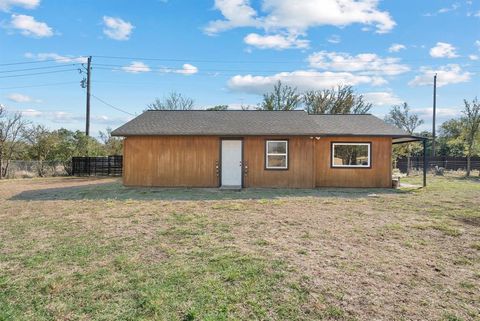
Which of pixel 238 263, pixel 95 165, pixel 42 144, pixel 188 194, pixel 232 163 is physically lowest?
pixel 238 263

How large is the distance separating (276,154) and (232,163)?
69.5 inches

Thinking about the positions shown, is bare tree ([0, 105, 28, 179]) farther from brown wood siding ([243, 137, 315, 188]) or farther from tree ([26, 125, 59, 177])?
brown wood siding ([243, 137, 315, 188])

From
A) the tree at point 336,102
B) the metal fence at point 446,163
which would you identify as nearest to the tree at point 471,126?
the metal fence at point 446,163

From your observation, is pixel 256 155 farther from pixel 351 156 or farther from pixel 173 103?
pixel 173 103

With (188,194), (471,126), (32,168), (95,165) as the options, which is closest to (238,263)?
(188,194)

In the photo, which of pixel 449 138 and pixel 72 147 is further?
pixel 449 138

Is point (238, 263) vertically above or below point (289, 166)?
below

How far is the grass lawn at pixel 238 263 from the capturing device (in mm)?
3037

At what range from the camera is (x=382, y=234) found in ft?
18.8

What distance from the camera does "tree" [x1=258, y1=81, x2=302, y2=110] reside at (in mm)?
29672

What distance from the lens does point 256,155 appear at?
1262 cm

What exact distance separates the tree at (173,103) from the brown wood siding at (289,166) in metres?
23.9

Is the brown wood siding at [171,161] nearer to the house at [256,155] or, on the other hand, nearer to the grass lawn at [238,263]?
the house at [256,155]

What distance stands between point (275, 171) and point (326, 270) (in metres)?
8.71
